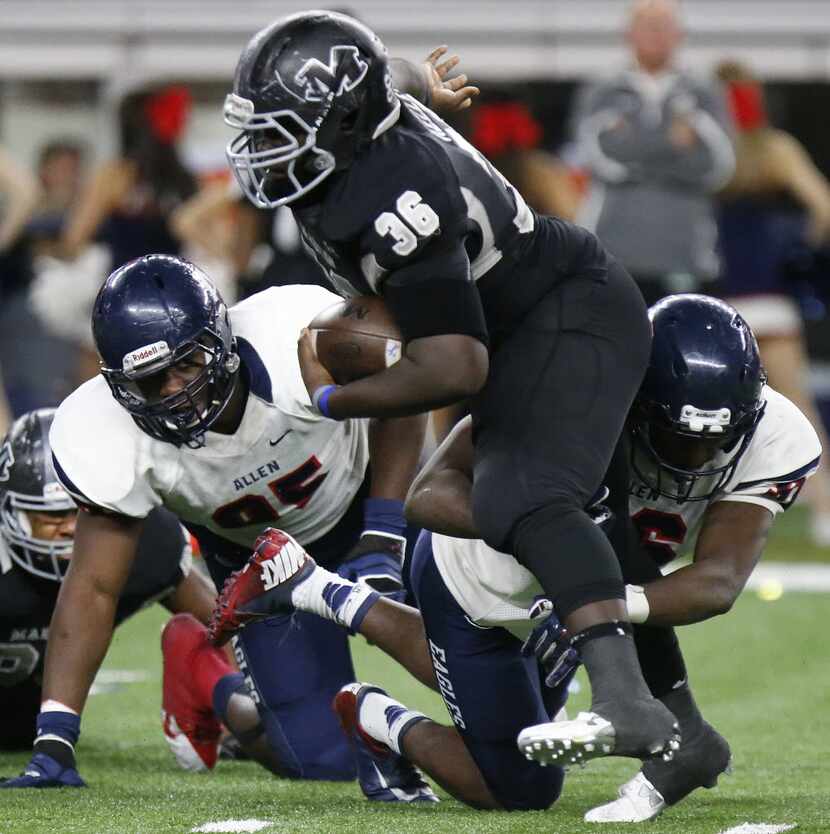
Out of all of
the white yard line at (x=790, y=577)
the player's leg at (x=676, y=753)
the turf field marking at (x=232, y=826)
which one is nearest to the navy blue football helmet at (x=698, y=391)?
the player's leg at (x=676, y=753)

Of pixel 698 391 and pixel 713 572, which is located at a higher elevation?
pixel 698 391

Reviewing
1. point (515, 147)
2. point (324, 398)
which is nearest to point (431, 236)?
point (324, 398)

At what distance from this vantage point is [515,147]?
7.66m

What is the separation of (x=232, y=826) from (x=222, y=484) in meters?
0.89

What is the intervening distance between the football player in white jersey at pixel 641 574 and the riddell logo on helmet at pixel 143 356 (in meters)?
0.42

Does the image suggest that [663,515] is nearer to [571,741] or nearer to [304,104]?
[571,741]

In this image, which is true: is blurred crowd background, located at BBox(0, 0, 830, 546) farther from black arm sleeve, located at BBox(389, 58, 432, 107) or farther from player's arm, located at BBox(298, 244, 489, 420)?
player's arm, located at BBox(298, 244, 489, 420)

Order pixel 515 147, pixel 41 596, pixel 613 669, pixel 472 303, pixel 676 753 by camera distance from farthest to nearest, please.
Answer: pixel 515 147
pixel 41 596
pixel 676 753
pixel 472 303
pixel 613 669

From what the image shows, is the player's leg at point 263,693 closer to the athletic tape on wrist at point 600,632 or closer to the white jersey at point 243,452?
the white jersey at point 243,452

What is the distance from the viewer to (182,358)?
3.68 m

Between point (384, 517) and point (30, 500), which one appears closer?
point (384, 517)

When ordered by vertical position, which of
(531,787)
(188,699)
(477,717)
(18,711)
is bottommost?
(18,711)

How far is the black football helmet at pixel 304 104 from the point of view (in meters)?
3.26

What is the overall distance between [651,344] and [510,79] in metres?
6.32
